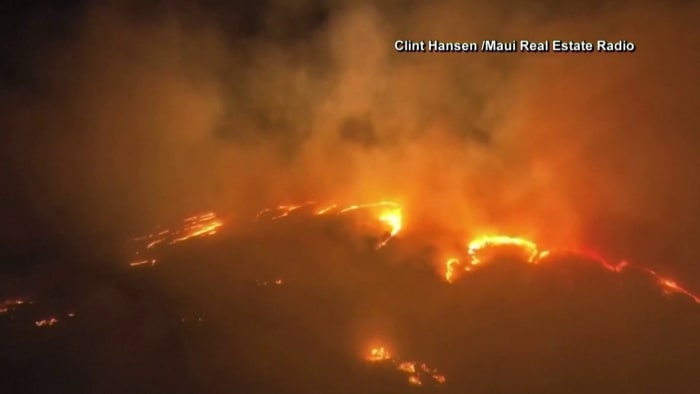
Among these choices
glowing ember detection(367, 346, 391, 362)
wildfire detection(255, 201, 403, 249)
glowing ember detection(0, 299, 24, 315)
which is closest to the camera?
glowing ember detection(367, 346, 391, 362)

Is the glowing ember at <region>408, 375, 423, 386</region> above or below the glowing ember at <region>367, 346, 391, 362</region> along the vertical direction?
below

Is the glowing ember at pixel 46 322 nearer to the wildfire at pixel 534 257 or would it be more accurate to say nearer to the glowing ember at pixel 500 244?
the wildfire at pixel 534 257

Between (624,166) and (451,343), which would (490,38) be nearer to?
(624,166)

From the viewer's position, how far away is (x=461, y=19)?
41.0 feet

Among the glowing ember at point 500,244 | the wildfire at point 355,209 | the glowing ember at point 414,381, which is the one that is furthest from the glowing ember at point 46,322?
the glowing ember at point 500,244

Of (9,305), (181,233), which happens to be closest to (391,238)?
(181,233)

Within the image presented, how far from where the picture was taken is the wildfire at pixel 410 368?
8.41 metres

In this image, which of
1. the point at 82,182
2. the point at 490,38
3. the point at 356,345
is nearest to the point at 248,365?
the point at 356,345

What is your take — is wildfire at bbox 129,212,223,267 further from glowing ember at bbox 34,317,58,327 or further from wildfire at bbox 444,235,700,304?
wildfire at bbox 444,235,700,304

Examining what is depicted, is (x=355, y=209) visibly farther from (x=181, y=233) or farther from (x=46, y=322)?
(x=46, y=322)

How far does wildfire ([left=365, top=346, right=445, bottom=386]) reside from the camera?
8.41 metres

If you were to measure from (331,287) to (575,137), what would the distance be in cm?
450

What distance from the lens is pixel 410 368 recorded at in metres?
8.55

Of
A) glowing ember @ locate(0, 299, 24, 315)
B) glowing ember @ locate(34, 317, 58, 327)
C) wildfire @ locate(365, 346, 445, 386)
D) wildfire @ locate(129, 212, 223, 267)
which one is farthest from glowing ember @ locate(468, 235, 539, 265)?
glowing ember @ locate(0, 299, 24, 315)
